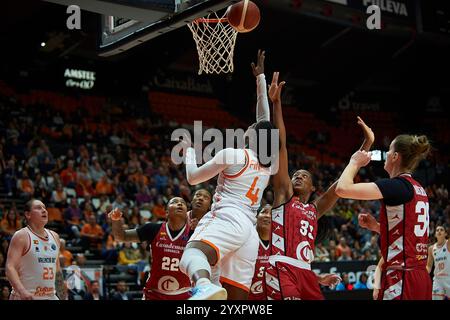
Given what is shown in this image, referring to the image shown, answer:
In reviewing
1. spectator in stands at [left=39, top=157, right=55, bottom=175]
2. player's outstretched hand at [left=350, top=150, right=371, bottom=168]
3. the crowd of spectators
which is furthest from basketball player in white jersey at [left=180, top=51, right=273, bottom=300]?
spectator in stands at [left=39, top=157, right=55, bottom=175]

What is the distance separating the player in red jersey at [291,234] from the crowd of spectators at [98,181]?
6056 millimetres

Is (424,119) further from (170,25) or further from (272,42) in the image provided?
(170,25)

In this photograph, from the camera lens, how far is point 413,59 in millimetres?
25266

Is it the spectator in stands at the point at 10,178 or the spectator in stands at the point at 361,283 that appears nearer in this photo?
the spectator in stands at the point at 361,283

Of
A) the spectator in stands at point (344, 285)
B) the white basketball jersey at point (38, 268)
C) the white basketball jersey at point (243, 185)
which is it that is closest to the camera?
the white basketball jersey at point (243, 185)

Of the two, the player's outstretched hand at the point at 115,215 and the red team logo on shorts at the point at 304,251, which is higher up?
the player's outstretched hand at the point at 115,215

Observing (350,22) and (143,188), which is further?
(350,22)

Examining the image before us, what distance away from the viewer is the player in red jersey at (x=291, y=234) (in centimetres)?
509

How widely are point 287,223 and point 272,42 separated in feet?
55.8

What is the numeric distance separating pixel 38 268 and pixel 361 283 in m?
9.08

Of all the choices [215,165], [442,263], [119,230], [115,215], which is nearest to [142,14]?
[115,215]

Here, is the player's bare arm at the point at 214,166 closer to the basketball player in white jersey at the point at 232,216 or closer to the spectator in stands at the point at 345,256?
the basketball player in white jersey at the point at 232,216

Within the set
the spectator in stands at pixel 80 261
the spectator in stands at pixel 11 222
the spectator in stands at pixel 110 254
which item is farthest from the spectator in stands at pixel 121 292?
the spectator in stands at pixel 11 222
